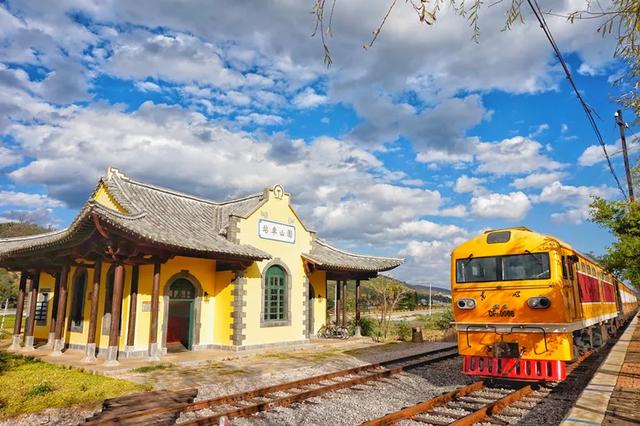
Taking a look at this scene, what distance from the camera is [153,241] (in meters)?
11.7

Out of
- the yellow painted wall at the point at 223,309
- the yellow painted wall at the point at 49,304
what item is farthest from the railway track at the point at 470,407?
the yellow painted wall at the point at 49,304

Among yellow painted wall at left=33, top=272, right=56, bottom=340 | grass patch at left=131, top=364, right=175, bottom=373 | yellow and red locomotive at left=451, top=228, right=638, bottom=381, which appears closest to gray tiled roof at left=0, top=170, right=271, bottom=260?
yellow painted wall at left=33, top=272, right=56, bottom=340

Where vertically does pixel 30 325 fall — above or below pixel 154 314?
below

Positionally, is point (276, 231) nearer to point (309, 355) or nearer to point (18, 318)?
point (309, 355)

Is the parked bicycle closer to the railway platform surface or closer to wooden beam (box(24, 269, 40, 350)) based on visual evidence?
the railway platform surface

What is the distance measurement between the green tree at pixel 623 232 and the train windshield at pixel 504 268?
3762 millimetres

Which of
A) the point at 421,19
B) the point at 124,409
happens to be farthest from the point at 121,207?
the point at 421,19

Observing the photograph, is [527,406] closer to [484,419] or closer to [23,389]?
[484,419]

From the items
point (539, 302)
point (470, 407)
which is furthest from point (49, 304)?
point (539, 302)

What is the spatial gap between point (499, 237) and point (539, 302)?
5.58ft

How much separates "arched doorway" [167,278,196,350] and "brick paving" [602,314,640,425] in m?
12.6

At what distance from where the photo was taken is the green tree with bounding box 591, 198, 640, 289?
11.0 metres

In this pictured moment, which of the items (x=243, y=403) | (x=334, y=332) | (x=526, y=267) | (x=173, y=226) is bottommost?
(x=243, y=403)

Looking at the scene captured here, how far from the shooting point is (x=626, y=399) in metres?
7.36
